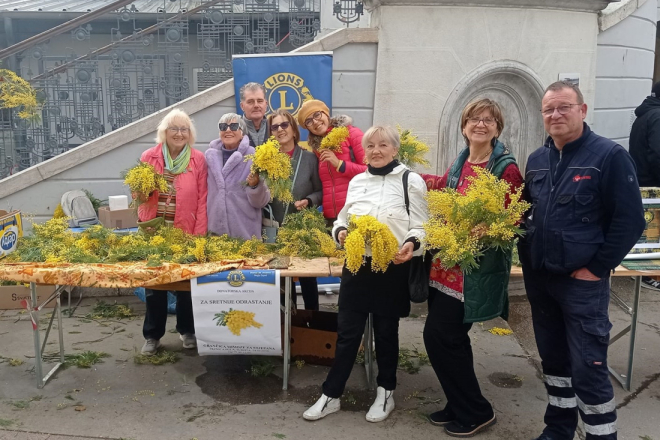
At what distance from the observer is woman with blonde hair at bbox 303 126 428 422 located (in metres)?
3.63

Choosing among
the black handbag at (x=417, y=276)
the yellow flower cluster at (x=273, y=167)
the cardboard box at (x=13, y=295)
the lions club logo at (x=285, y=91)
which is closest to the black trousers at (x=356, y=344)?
the black handbag at (x=417, y=276)

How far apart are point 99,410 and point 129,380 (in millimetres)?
450

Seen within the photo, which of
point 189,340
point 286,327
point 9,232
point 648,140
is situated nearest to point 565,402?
point 286,327

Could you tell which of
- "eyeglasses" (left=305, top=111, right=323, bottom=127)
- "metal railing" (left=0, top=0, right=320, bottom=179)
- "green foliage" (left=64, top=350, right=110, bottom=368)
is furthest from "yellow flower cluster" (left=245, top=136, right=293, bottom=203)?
"metal railing" (left=0, top=0, right=320, bottom=179)

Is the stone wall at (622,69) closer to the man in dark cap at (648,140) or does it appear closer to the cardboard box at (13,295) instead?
the man in dark cap at (648,140)

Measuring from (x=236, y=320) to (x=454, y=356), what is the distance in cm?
150

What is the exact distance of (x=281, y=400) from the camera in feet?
13.7

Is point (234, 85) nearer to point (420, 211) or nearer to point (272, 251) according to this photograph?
point (272, 251)

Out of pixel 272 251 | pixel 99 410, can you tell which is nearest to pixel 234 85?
pixel 272 251

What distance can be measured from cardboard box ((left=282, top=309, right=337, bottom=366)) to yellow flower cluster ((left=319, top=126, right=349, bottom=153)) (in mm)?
1351

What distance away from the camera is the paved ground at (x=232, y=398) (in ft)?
12.4

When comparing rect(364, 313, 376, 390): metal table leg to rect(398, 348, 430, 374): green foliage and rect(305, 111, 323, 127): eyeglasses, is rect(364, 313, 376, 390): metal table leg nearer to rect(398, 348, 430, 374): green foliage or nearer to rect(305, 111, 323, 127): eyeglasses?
rect(398, 348, 430, 374): green foliage

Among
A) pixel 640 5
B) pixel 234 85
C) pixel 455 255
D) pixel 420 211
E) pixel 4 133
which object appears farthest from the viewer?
pixel 640 5

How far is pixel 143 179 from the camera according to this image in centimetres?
433
